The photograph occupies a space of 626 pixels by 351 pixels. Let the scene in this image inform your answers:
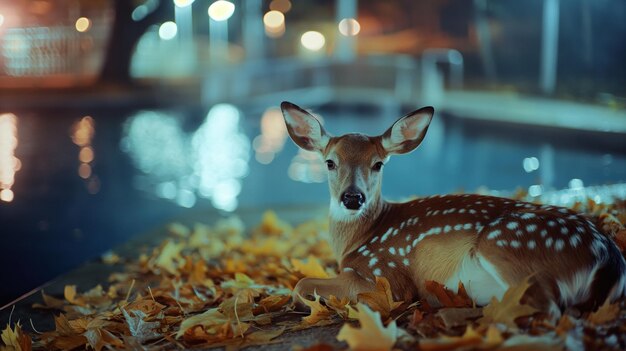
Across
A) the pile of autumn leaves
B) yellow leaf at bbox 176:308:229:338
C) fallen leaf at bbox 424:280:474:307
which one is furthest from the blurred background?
yellow leaf at bbox 176:308:229:338

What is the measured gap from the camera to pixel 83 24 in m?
6.88

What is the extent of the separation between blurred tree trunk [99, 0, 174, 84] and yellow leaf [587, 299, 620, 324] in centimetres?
640

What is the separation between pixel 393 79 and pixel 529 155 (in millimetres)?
2975

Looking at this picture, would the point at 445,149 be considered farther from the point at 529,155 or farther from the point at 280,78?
the point at 280,78

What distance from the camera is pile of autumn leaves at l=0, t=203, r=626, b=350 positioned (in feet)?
6.55

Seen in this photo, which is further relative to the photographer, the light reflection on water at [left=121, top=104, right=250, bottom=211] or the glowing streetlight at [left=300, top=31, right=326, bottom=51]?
the glowing streetlight at [left=300, top=31, right=326, bottom=51]

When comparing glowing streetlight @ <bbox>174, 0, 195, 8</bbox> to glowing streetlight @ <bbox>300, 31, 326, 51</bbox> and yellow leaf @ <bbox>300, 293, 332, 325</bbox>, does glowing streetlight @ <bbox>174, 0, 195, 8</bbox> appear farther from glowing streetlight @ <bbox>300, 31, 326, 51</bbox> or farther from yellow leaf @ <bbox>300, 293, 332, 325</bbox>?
yellow leaf @ <bbox>300, 293, 332, 325</bbox>

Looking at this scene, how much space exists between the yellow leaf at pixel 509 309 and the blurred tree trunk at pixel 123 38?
20.4 ft

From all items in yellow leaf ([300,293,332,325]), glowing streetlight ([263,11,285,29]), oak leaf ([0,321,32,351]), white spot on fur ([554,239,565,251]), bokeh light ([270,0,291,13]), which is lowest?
oak leaf ([0,321,32,351])

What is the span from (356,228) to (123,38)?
563cm

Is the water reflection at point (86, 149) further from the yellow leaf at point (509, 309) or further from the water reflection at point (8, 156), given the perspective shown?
the yellow leaf at point (509, 309)

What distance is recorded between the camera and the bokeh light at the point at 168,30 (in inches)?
348

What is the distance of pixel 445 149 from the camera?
741cm

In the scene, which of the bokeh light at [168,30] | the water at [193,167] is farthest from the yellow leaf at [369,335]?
the bokeh light at [168,30]
